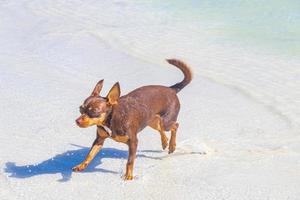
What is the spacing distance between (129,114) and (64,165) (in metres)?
0.78

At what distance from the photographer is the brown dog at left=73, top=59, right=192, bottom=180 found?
4582 millimetres

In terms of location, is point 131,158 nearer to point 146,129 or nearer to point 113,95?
point 113,95

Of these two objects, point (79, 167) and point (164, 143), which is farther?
point (164, 143)

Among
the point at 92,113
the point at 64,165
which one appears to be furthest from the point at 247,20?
the point at 92,113

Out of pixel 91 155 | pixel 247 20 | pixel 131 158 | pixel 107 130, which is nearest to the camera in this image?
pixel 107 130

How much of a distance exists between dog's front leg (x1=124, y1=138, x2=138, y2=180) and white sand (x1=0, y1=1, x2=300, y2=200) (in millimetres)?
62

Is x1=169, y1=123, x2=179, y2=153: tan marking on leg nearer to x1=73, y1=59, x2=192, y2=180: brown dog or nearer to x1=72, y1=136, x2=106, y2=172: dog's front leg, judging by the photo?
x1=73, y1=59, x2=192, y2=180: brown dog

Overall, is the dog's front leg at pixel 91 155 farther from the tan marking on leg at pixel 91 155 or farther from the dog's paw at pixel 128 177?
the dog's paw at pixel 128 177

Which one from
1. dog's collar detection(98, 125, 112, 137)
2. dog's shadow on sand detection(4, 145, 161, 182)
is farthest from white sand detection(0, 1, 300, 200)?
dog's collar detection(98, 125, 112, 137)

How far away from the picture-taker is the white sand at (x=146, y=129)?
5.01 meters

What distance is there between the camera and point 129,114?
4891mm

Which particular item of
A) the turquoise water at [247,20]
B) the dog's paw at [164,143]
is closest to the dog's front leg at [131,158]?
the dog's paw at [164,143]

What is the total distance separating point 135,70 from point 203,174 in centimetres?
325

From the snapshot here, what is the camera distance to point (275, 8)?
1177 cm
